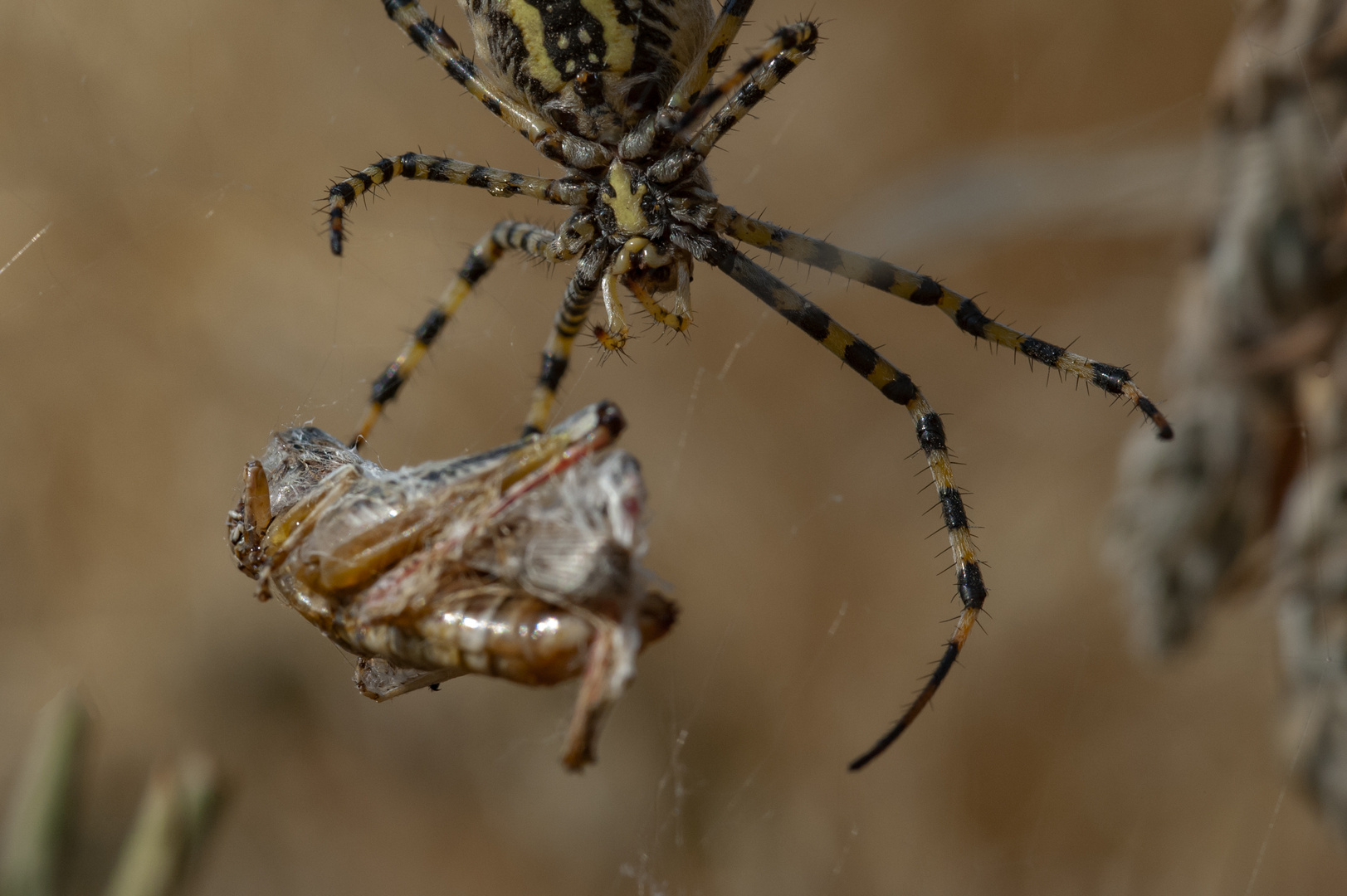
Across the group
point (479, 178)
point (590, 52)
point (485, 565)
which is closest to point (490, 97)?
point (479, 178)

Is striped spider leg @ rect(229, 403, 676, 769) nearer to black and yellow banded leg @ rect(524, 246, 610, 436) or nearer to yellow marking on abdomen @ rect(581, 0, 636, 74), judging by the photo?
black and yellow banded leg @ rect(524, 246, 610, 436)

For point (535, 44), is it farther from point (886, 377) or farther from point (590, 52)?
point (886, 377)

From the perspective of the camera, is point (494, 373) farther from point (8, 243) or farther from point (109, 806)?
point (109, 806)

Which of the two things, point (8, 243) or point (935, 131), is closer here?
point (8, 243)

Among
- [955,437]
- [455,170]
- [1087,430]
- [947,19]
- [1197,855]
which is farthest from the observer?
[947,19]

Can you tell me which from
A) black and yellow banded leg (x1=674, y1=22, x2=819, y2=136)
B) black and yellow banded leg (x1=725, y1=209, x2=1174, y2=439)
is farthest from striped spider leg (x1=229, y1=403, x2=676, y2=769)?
black and yellow banded leg (x1=725, y1=209, x2=1174, y2=439)

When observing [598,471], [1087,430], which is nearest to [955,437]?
[1087,430]

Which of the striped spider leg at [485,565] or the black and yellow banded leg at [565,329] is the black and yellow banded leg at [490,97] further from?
the striped spider leg at [485,565]
